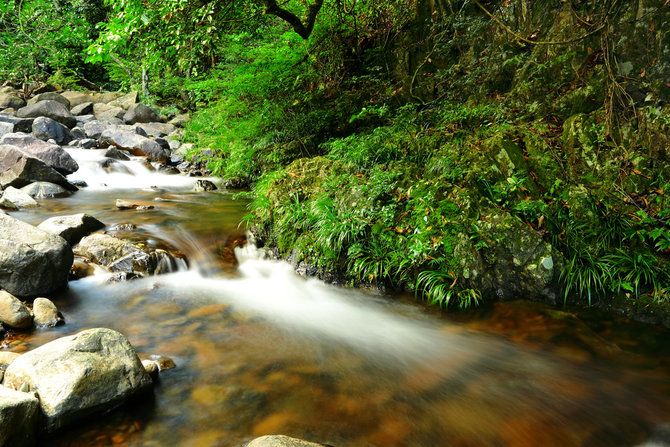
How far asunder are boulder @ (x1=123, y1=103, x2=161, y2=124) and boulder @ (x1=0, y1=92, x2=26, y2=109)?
4.96 metres

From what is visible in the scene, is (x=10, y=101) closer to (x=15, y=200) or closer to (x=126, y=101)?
(x=126, y=101)

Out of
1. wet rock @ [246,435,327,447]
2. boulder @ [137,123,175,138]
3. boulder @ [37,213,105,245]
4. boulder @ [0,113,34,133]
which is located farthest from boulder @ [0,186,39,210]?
boulder @ [137,123,175,138]

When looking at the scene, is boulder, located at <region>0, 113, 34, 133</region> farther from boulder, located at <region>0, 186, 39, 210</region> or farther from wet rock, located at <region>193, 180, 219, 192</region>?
wet rock, located at <region>193, 180, 219, 192</region>

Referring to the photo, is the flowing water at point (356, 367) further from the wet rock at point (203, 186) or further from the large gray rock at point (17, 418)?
the wet rock at point (203, 186)

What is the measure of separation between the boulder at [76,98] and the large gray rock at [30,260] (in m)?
20.1

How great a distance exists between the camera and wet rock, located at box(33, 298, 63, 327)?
3.73 m

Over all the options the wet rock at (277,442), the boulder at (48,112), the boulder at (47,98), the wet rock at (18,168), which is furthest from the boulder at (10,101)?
the wet rock at (277,442)

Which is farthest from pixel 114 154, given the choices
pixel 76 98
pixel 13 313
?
pixel 13 313

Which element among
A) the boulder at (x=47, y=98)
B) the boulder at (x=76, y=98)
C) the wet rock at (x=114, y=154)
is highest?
the boulder at (x=76, y=98)

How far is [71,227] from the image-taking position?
18.5ft

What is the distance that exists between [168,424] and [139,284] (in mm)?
2748

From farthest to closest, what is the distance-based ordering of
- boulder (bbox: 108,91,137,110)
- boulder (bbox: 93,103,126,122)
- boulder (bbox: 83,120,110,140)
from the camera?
1. boulder (bbox: 108,91,137,110)
2. boulder (bbox: 93,103,126,122)
3. boulder (bbox: 83,120,110,140)

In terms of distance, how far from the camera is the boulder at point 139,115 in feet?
62.2

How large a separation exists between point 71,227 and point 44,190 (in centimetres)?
456
